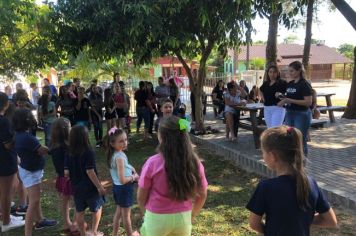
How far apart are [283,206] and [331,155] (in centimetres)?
572

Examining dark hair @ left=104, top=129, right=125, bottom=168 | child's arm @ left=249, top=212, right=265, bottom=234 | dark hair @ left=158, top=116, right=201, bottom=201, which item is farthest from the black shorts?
child's arm @ left=249, top=212, right=265, bottom=234

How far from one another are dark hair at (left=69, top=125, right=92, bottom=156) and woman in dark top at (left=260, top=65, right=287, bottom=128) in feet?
13.0

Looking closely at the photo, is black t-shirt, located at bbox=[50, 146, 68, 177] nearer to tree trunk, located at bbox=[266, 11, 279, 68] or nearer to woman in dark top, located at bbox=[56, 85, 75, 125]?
woman in dark top, located at bbox=[56, 85, 75, 125]

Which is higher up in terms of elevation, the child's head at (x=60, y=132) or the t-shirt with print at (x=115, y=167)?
the child's head at (x=60, y=132)

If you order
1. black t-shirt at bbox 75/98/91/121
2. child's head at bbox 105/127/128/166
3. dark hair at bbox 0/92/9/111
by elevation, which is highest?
dark hair at bbox 0/92/9/111

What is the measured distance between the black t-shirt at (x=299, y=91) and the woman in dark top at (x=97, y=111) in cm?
537

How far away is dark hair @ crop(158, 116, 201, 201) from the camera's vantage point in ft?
9.27

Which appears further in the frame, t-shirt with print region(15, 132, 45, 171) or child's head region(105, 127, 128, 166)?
t-shirt with print region(15, 132, 45, 171)

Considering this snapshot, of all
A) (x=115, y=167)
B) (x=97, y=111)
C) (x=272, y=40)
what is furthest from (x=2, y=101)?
(x=272, y=40)

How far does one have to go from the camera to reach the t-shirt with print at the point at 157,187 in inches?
112

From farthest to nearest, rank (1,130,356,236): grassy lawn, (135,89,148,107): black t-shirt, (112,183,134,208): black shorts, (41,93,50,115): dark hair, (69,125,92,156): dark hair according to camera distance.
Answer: (135,89,148,107): black t-shirt < (41,93,50,115): dark hair < (1,130,356,236): grassy lawn < (112,183,134,208): black shorts < (69,125,92,156): dark hair

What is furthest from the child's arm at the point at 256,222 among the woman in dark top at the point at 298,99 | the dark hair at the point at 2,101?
the woman in dark top at the point at 298,99

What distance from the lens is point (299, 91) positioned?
620cm

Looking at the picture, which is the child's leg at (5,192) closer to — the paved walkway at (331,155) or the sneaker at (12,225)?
the sneaker at (12,225)
